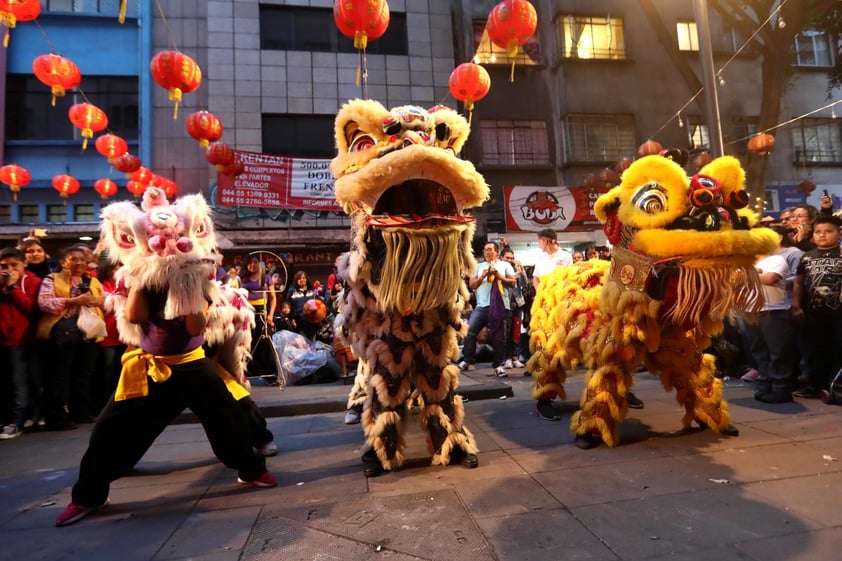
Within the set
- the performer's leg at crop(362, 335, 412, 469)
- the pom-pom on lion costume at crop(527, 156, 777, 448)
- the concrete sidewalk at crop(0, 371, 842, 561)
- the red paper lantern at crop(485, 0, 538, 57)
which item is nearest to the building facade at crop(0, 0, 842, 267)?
the red paper lantern at crop(485, 0, 538, 57)

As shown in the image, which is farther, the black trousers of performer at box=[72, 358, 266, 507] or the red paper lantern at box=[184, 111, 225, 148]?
the red paper lantern at box=[184, 111, 225, 148]

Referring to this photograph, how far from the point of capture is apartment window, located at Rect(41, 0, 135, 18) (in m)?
12.3

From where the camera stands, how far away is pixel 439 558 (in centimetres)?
189

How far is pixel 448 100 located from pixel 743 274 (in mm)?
11772

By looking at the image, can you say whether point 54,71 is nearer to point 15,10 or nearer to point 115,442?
point 15,10

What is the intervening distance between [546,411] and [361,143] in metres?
2.67

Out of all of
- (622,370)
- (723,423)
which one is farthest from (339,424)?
(723,423)

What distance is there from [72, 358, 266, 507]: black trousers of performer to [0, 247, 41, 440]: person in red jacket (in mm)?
2388

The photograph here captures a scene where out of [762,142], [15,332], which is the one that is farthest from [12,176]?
[762,142]

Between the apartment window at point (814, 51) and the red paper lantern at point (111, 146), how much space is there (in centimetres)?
1869

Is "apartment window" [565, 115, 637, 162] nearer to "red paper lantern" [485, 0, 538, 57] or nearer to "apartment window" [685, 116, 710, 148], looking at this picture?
"apartment window" [685, 116, 710, 148]

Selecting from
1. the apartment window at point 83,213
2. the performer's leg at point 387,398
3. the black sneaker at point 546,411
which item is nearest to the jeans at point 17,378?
the performer's leg at point 387,398

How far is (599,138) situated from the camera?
545 inches

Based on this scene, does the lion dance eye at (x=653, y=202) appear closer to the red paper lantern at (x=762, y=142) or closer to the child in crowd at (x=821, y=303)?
the child in crowd at (x=821, y=303)
